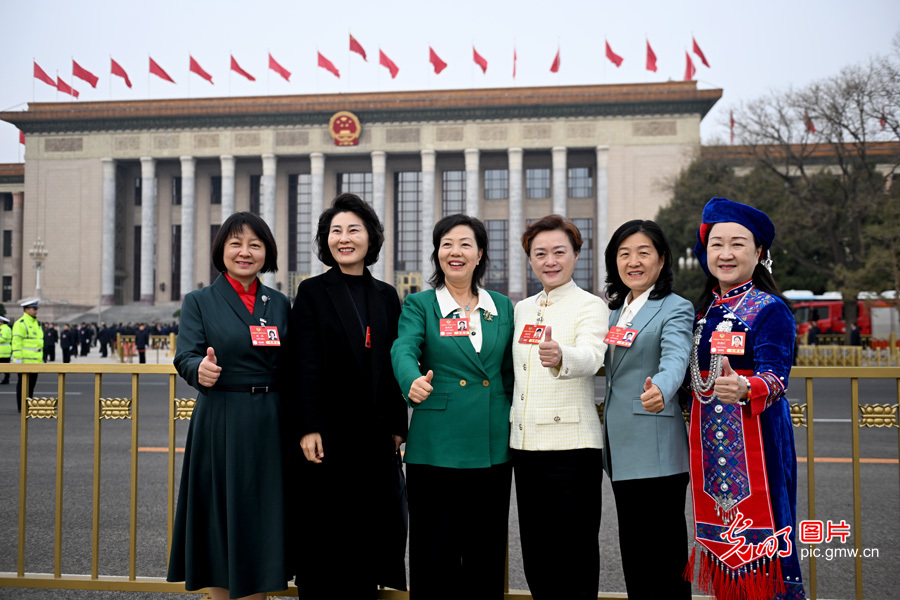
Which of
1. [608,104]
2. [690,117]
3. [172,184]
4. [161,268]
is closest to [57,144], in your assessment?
[172,184]

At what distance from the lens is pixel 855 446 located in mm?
3025

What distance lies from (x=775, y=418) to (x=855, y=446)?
712mm

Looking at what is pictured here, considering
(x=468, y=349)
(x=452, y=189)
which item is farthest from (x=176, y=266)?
(x=468, y=349)

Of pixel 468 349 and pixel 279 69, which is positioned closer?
pixel 468 349

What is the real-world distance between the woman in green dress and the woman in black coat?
0.13 m

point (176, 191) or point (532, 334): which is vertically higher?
point (176, 191)

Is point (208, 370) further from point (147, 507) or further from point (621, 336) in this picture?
point (147, 507)

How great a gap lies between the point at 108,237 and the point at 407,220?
19.6 meters

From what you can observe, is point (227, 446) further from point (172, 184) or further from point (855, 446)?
point (172, 184)

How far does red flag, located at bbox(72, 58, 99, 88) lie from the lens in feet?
122

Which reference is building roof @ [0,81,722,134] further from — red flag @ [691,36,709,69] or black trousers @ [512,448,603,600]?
black trousers @ [512,448,603,600]

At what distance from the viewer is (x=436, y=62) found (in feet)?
122

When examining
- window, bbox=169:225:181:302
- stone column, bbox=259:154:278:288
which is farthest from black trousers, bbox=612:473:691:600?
window, bbox=169:225:181:302

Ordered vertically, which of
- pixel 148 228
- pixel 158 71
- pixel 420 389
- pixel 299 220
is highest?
pixel 158 71
